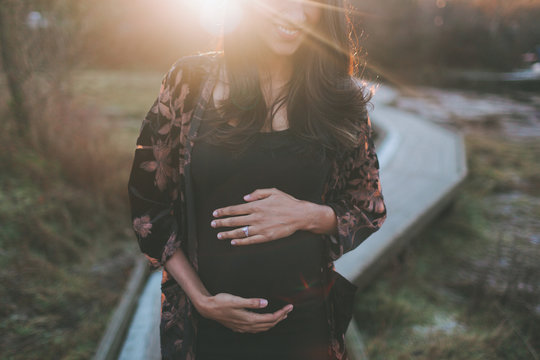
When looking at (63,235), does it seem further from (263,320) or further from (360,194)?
(360,194)

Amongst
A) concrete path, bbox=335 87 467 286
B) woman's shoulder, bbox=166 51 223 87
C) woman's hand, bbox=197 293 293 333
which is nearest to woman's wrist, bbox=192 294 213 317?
A: woman's hand, bbox=197 293 293 333

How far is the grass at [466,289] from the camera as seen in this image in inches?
92.9

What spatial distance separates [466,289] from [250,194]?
10.1 ft

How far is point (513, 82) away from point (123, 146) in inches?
209

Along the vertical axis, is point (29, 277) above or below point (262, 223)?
below

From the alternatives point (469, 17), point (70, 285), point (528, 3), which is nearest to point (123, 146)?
point (70, 285)

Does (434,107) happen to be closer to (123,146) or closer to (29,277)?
(123,146)

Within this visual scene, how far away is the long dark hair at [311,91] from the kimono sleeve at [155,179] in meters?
0.16

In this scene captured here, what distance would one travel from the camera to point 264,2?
3.69ft

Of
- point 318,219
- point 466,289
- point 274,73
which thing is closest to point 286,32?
point 274,73

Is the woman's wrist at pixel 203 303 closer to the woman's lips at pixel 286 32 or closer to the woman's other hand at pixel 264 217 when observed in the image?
the woman's other hand at pixel 264 217

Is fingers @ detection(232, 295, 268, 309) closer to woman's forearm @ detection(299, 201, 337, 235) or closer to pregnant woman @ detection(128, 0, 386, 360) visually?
pregnant woman @ detection(128, 0, 386, 360)

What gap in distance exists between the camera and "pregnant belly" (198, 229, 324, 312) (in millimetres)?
1159

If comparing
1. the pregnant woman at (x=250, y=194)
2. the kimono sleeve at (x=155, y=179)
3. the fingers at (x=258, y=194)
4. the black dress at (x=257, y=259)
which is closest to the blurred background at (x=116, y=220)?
the pregnant woman at (x=250, y=194)
